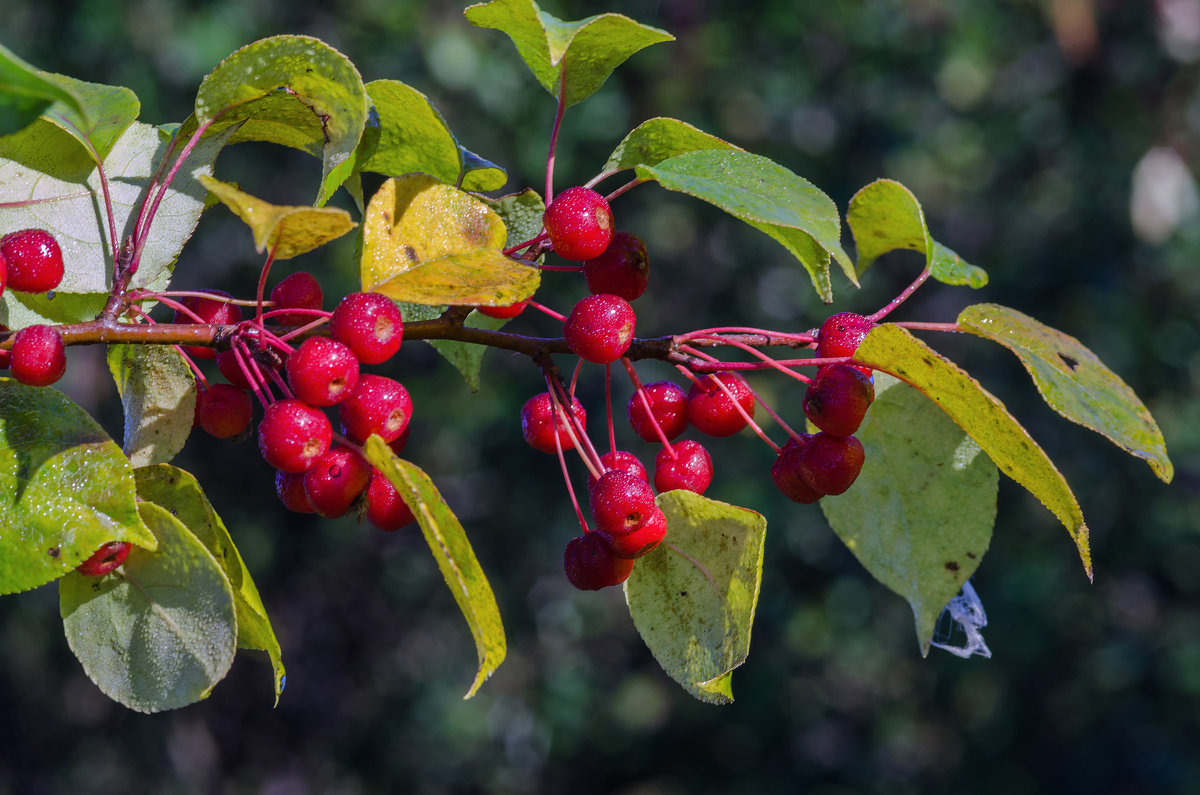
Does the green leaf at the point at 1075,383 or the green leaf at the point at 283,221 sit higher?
the green leaf at the point at 283,221

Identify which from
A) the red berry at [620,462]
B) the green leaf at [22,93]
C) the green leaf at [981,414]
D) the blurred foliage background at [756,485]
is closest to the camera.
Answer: the green leaf at [22,93]

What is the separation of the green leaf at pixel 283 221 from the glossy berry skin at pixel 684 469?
332 mm

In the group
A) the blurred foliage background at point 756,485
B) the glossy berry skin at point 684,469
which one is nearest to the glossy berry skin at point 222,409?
the glossy berry skin at point 684,469

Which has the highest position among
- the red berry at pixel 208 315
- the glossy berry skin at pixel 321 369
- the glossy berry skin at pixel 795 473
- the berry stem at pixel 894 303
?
the glossy berry skin at pixel 321 369

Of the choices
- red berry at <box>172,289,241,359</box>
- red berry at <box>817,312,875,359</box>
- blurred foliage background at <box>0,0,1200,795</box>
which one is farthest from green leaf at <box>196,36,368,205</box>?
blurred foliage background at <box>0,0,1200,795</box>

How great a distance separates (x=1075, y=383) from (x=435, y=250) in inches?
16.5

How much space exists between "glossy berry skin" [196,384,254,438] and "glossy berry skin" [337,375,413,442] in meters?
0.13

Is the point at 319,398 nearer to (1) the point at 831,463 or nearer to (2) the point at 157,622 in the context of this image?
(2) the point at 157,622

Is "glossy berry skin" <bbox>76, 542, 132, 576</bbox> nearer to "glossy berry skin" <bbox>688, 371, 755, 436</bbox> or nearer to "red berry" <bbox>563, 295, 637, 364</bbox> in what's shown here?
"red berry" <bbox>563, 295, 637, 364</bbox>

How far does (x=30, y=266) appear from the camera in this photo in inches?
26.4

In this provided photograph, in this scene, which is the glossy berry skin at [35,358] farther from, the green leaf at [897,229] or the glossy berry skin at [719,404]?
the green leaf at [897,229]

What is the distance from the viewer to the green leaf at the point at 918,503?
0.79 meters

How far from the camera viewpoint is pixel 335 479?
0.67 m

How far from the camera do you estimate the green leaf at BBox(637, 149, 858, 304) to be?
57 cm
